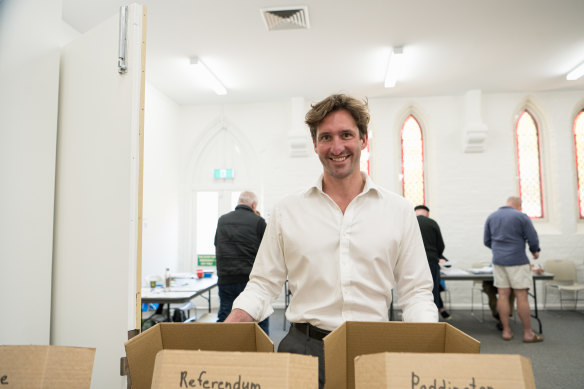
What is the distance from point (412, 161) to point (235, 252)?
4.49 m

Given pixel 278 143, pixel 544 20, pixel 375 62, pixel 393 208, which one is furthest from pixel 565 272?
pixel 393 208

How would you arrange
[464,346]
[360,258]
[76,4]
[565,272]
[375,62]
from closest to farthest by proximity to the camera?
[464,346] < [360,258] < [76,4] < [375,62] < [565,272]

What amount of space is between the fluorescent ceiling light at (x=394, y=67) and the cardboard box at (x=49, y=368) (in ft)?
15.9

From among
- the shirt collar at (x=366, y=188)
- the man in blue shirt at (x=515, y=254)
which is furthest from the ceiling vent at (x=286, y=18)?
the man in blue shirt at (x=515, y=254)

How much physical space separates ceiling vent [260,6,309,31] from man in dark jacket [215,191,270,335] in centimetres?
212

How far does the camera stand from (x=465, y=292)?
6410 mm

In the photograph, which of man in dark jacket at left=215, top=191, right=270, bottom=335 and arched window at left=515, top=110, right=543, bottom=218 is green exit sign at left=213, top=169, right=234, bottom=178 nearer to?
man in dark jacket at left=215, top=191, right=270, bottom=335

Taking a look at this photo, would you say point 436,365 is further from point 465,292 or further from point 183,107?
point 183,107

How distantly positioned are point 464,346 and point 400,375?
0.65 ft

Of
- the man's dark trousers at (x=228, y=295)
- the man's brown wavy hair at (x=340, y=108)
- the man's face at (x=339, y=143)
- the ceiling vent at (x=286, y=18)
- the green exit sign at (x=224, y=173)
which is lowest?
the man's dark trousers at (x=228, y=295)

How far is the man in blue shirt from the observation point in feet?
14.4

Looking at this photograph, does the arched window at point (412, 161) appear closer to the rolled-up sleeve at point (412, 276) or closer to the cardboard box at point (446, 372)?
the rolled-up sleeve at point (412, 276)

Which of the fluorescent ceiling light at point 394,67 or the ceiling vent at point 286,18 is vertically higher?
the ceiling vent at point 286,18

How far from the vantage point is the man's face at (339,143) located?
1.36 m
